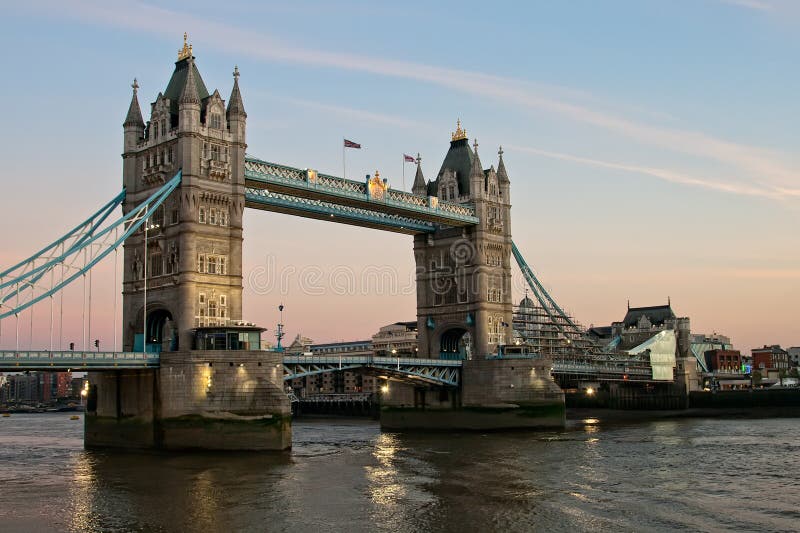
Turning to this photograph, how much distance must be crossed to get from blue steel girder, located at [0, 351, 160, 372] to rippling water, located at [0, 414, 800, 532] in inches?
249

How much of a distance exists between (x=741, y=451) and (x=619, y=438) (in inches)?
554

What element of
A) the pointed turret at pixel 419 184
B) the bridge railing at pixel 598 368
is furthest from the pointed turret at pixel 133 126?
the bridge railing at pixel 598 368

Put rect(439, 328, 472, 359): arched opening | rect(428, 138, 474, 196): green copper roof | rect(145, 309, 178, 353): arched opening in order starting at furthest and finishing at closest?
1. rect(428, 138, 474, 196): green copper roof
2. rect(439, 328, 472, 359): arched opening
3. rect(145, 309, 178, 353): arched opening

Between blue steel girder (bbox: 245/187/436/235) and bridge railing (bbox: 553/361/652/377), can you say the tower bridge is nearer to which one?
blue steel girder (bbox: 245/187/436/235)

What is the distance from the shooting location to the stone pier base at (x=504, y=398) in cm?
8619

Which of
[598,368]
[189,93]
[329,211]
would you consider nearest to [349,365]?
[329,211]

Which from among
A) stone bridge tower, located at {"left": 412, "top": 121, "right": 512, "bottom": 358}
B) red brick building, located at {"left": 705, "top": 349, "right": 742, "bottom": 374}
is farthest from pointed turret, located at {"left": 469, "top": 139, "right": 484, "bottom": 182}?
red brick building, located at {"left": 705, "top": 349, "right": 742, "bottom": 374}

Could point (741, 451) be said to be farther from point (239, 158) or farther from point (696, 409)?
point (696, 409)

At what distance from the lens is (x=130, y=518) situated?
3741 centimetres

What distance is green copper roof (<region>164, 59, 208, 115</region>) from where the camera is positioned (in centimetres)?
6894

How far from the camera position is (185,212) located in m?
65.2

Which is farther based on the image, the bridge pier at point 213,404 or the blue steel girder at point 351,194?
the blue steel girder at point 351,194

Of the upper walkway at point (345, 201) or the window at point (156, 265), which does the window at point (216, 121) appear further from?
the window at point (156, 265)

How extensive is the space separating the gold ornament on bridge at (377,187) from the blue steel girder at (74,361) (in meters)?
27.4
